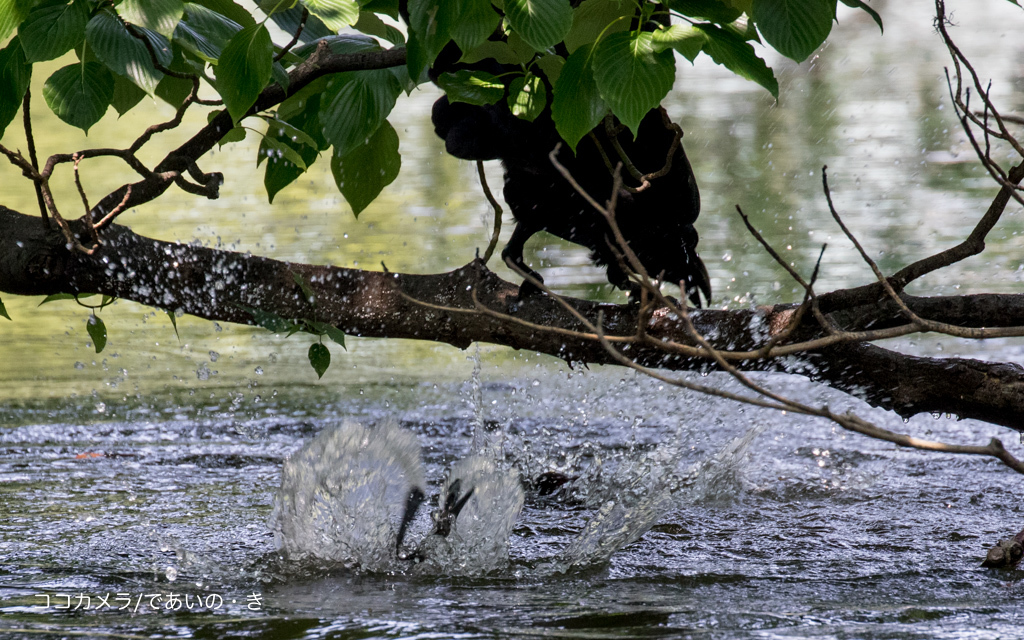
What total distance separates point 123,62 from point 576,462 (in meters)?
1.22

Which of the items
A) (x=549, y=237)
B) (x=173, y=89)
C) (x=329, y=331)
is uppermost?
(x=549, y=237)

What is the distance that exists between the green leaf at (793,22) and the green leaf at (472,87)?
0.32m

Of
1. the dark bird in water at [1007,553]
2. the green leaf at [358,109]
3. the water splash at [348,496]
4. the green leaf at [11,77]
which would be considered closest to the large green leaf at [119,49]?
the green leaf at [11,77]

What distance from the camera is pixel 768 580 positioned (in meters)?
1.16

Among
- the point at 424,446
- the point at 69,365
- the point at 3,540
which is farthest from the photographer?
the point at 69,365

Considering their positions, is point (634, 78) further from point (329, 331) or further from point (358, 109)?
point (329, 331)

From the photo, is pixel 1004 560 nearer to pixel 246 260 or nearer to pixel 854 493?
pixel 854 493

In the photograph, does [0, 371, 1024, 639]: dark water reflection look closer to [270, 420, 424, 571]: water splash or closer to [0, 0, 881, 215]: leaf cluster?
[270, 420, 424, 571]: water splash

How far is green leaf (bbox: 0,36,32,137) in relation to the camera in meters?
1.04

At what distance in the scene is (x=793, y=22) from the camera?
0.90 meters

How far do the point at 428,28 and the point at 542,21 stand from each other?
0.12 meters

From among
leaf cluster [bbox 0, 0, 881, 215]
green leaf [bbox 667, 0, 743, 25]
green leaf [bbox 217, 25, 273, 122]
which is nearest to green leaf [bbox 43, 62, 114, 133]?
leaf cluster [bbox 0, 0, 881, 215]

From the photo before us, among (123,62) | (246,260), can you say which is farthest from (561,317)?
(123,62)

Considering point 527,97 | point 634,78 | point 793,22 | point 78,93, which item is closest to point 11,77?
point 78,93
